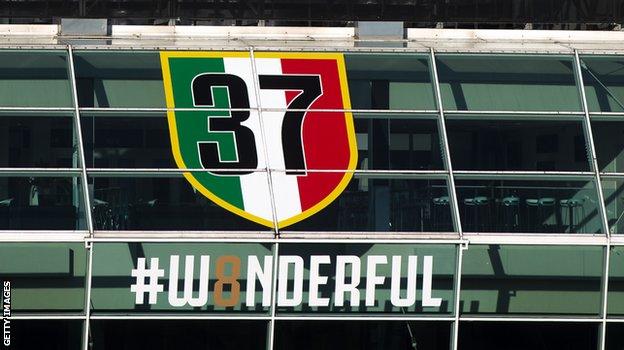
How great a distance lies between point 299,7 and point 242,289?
18.2ft

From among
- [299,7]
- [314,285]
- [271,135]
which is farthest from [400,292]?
[299,7]

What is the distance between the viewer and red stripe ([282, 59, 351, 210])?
691 inches

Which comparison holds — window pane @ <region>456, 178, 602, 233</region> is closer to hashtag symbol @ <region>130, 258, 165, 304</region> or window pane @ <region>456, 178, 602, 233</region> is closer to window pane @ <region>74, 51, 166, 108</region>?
hashtag symbol @ <region>130, 258, 165, 304</region>

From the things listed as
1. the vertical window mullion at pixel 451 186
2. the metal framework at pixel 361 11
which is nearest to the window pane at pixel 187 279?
the vertical window mullion at pixel 451 186

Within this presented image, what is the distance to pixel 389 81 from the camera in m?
18.6

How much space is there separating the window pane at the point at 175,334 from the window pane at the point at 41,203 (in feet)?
5.08

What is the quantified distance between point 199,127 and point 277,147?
4.01 ft

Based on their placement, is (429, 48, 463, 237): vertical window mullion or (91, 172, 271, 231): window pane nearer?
(91, 172, 271, 231): window pane

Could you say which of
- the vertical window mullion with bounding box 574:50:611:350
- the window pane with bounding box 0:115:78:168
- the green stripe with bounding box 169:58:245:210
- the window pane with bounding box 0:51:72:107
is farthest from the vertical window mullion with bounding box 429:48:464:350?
the window pane with bounding box 0:51:72:107

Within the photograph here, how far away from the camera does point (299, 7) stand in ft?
66.1

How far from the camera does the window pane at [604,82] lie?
18578 millimetres

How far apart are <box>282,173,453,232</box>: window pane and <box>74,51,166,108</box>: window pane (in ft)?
8.83

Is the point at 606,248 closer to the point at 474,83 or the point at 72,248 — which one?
the point at 474,83
